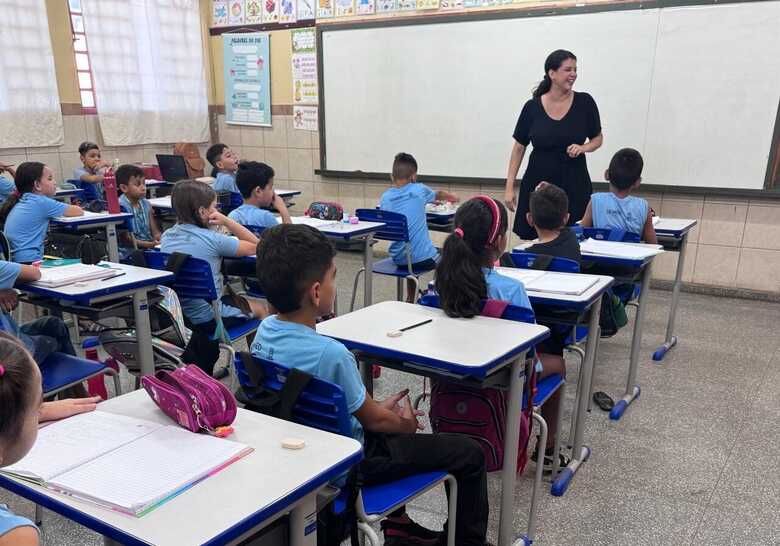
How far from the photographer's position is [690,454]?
2572mm

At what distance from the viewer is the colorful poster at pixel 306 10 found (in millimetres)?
6422

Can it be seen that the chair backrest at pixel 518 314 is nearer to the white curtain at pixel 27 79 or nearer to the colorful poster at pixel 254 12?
the white curtain at pixel 27 79

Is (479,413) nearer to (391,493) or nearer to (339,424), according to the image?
(391,493)

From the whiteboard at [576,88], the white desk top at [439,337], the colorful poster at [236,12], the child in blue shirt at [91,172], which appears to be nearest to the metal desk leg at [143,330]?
the white desk top at [439,337]

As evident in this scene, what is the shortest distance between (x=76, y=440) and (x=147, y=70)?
6.47 m

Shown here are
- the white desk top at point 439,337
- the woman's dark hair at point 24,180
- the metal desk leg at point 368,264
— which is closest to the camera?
the white desk top at point 439,337

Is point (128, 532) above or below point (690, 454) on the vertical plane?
above

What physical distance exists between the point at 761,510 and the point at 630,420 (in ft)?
2.44

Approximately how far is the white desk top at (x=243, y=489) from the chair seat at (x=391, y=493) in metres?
0.29

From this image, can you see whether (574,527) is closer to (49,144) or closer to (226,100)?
(49,144)

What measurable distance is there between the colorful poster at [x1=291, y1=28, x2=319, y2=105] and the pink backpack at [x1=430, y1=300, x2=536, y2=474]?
529 cm

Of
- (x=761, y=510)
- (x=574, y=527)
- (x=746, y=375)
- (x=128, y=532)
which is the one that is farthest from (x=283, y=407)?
(x=746, y=375)

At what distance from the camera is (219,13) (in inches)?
283

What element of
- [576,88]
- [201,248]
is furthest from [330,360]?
[576,88]
